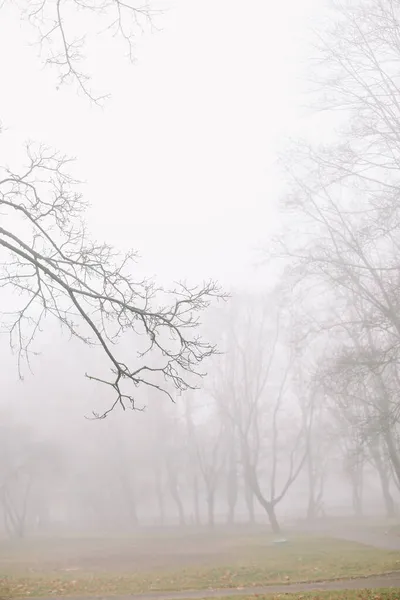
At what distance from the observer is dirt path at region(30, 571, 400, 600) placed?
1245 cm

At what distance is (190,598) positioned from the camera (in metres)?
12.1

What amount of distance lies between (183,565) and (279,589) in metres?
8.77

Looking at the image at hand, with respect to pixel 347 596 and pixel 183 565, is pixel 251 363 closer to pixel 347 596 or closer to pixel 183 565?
pixel 183 565

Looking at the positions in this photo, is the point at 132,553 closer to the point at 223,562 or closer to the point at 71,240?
the point at 223,562

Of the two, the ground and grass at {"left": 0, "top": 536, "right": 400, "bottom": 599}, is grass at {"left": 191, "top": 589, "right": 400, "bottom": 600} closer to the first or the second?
the ground

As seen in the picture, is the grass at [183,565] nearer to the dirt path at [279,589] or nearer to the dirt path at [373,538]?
the dirt path at [279,589]

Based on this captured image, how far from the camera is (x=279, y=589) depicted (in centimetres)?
1312

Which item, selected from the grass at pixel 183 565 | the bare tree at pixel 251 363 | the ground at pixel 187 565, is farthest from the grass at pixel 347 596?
the bare tree at pixel 251 363

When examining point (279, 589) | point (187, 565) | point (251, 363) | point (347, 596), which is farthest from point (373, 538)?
point (347, 596)

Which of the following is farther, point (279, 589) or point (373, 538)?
point (373, 538)

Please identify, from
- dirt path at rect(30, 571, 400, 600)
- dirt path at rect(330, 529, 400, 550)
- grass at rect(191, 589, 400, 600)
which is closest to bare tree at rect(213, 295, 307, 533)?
dirt path at rect(330, 529, 400, 550)

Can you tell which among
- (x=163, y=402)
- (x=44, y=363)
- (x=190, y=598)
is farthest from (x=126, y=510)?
(x=190, y=598)

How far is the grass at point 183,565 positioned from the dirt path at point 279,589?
0.86 metres

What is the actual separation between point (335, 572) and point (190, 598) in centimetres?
574
